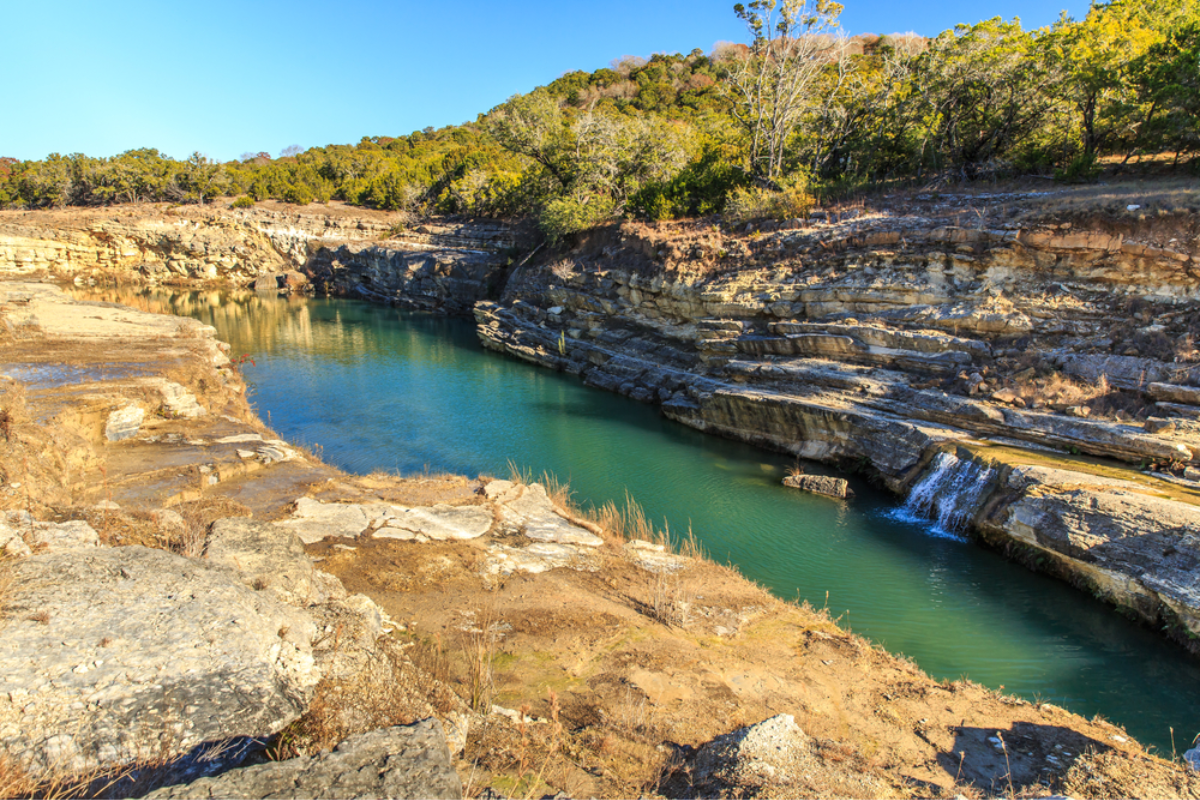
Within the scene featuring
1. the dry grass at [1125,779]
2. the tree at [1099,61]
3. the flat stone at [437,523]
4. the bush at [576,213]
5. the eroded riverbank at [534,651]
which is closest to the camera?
the eroded riverbank at [534,651]

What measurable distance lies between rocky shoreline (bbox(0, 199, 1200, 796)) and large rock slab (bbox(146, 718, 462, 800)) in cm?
5

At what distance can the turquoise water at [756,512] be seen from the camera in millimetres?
9055

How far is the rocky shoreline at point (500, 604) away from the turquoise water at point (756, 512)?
1160 millimetres

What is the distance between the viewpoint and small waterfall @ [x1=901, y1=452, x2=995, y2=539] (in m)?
12.8

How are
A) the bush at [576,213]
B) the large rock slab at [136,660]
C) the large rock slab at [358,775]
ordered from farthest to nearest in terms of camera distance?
the bush at [576,213] → the large rock slab at [136,660] → the large rock slab at [358,775]

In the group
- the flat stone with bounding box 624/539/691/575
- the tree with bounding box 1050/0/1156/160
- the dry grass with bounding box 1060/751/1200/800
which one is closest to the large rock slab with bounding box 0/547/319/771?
the flat stone with bounding box 624/539/691/575

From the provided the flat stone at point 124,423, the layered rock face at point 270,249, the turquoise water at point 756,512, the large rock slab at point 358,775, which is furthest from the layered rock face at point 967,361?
the layered rock face at point 270,249

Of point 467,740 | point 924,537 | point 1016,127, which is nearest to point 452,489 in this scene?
point 467,740

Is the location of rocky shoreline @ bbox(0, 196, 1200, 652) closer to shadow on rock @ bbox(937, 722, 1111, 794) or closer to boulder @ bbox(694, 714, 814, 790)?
shadow on rock @ bbox(937, 722, 1111, 794)

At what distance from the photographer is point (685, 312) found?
23.8m

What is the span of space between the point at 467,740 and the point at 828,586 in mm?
8078

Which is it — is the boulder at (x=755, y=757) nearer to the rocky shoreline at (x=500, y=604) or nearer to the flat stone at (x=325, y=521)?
the rocky shoreline at (x=500, y=604)

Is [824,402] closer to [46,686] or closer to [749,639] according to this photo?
[749,639]

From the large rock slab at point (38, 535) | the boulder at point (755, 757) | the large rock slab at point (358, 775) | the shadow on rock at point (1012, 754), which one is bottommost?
the shadow on rock at point (1012, 754)
